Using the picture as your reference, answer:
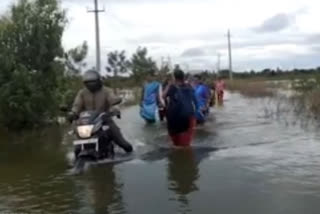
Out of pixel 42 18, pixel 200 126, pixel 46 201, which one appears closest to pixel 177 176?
pixel 46 201

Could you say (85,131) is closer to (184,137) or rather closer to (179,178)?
(179,178)

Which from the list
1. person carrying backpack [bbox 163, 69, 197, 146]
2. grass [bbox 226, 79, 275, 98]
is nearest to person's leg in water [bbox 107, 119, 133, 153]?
person carrying backpack [bbox 163, 69, 197, 146]

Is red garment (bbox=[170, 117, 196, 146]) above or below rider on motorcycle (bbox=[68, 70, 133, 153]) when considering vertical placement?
below

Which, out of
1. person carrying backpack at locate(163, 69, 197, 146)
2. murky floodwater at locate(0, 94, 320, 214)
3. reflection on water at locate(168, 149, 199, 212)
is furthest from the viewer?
person carrying backpack at locate(163, 69, 197, 146)

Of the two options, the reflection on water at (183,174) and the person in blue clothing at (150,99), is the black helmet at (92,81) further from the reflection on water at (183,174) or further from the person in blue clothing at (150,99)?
the person in blue clothing at (150,99)

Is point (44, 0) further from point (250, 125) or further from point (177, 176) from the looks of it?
point (177, 176)

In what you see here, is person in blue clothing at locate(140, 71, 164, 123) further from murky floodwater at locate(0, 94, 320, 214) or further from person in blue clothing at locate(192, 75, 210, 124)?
murky floodwater at locate(0, 94, 320, 214)

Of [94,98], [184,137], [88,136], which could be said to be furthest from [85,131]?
[184,137]

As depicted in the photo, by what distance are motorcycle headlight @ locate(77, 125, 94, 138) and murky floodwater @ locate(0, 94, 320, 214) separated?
0.61 m

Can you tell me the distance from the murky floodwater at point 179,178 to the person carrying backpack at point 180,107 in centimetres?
48

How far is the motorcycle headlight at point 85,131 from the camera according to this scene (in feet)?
35.9

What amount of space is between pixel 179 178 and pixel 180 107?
11.6 ft

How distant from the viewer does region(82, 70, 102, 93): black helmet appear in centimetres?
1173

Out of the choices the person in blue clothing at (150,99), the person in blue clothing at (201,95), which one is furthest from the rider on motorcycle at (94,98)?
the person in blue clothing at (150,99)
